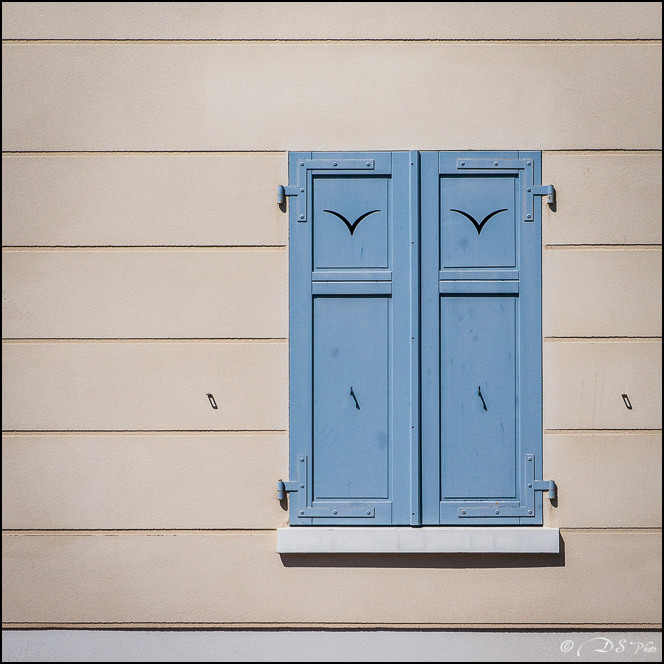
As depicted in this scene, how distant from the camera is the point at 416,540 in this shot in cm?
308

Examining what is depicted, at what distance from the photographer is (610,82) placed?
3139 mm

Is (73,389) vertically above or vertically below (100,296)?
below

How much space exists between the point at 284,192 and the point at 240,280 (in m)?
0.50

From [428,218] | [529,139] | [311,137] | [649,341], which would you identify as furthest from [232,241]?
[649,341]

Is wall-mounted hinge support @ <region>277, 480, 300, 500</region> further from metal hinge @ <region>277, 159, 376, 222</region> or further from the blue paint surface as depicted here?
metal hinge @ <region>277, 159, 376, 222</region>

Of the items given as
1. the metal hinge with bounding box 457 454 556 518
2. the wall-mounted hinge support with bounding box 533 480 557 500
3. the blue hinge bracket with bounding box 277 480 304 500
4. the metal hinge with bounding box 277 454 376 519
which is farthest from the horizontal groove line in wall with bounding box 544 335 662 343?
the blue hinge bracket with bounding box 277 480 304 500

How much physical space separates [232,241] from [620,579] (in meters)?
2.62

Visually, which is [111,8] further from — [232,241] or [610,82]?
[610,82]

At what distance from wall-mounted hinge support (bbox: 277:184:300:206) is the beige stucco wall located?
0.16 ft

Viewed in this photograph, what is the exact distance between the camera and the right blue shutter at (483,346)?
312cm

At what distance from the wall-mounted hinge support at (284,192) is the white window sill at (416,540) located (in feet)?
5.44

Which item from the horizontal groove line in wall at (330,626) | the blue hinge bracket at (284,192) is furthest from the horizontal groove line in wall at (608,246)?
the horizontal groove line in wall at (330,626)

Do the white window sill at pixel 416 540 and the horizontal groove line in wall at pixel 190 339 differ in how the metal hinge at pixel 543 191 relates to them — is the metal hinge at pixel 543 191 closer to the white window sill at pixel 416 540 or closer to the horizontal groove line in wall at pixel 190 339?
the horizontal groove line in wall at pixel 190 339

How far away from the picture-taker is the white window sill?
3076 mm
